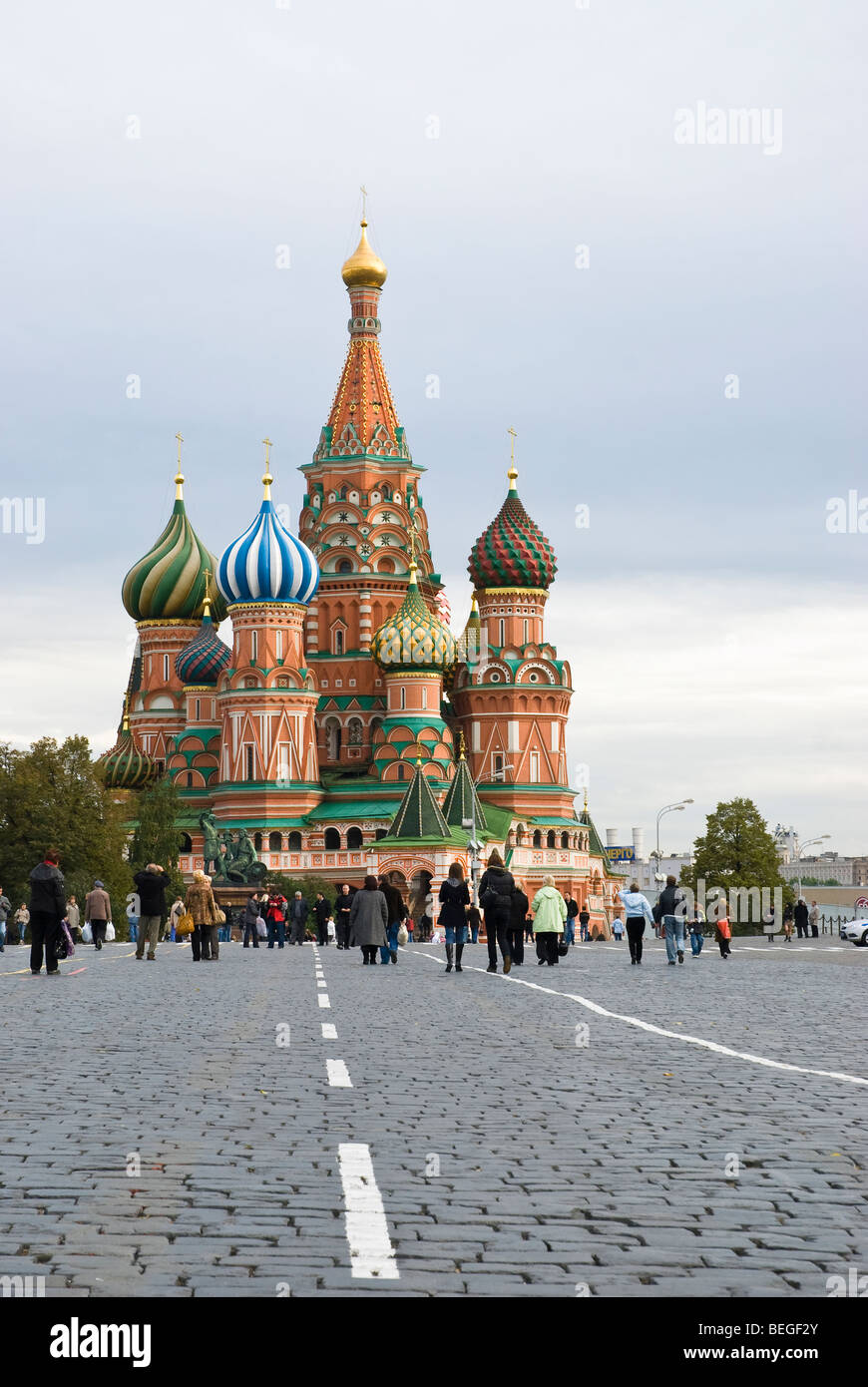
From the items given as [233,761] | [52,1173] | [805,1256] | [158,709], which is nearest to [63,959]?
[52,1173]

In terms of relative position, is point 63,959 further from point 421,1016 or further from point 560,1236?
point 560,1236

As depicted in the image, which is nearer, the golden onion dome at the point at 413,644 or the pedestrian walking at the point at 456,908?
the pedestrian walking at the point at 456,908

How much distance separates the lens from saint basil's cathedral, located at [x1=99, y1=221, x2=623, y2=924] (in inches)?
3703

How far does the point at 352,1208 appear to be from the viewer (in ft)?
23.1

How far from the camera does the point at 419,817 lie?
290 feet

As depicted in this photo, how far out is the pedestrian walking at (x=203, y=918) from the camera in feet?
103

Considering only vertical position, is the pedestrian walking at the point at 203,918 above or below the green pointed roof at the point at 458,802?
below

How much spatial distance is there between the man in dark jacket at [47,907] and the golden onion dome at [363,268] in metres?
84.0

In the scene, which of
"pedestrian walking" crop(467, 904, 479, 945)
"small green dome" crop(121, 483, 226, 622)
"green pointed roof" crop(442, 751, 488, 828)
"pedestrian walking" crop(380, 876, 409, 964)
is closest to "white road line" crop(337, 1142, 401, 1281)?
"pedestrian walking" crop(380, 876, 409, 964)

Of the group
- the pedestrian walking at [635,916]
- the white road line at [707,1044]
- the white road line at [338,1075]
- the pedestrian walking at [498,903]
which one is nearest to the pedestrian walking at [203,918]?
the pedestrian walking at [498,903]

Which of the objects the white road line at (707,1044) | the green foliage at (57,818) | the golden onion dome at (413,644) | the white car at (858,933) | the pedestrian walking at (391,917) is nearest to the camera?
the white road line at (707,1044)

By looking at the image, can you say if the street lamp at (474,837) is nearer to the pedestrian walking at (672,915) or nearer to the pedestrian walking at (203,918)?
the pedestrian walking at (672,915)

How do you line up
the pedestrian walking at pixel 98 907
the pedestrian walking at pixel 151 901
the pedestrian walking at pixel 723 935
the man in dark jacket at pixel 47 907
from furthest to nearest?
1. the pedestrian walking at pixel 723 935
2. the pedestrian walking at pixel 98 907
3. the pedestrian walking at pixel 151 901
4. the man in dark jacket at pixel 47 907

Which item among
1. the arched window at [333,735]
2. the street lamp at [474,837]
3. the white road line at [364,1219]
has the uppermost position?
the arched window at [333,735]
